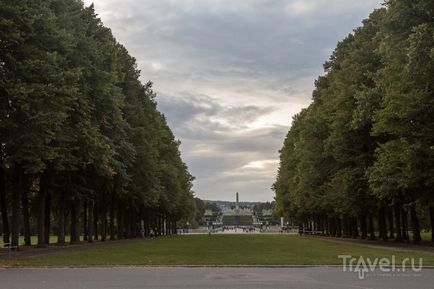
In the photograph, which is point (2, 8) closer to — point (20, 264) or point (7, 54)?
point (7, 54)

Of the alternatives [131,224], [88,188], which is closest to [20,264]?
[88,188]

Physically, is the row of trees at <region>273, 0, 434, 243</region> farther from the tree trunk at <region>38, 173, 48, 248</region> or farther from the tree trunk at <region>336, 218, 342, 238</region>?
the tree trunk at <region>38, 173, 48, 248</region>

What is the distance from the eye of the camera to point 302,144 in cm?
7519

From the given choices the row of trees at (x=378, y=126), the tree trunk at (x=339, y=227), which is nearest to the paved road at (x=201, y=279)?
the row of trees at (x=378, y=126)

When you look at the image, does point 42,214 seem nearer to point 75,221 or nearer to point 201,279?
point 75,221

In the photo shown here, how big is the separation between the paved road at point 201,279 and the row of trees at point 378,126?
49.6ft

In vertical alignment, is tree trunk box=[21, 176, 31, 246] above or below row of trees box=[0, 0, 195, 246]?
below

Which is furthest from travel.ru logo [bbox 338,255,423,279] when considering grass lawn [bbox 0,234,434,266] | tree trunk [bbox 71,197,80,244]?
tree trunk [bbox 71,197,80,244]

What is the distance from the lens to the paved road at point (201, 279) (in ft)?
59.8

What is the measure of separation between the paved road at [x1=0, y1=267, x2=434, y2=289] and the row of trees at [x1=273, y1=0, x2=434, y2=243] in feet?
49.6

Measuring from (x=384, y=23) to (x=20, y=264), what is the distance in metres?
27.3

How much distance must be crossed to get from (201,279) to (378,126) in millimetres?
23950

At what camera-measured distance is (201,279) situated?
66.6 feet

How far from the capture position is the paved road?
18.2 meters
